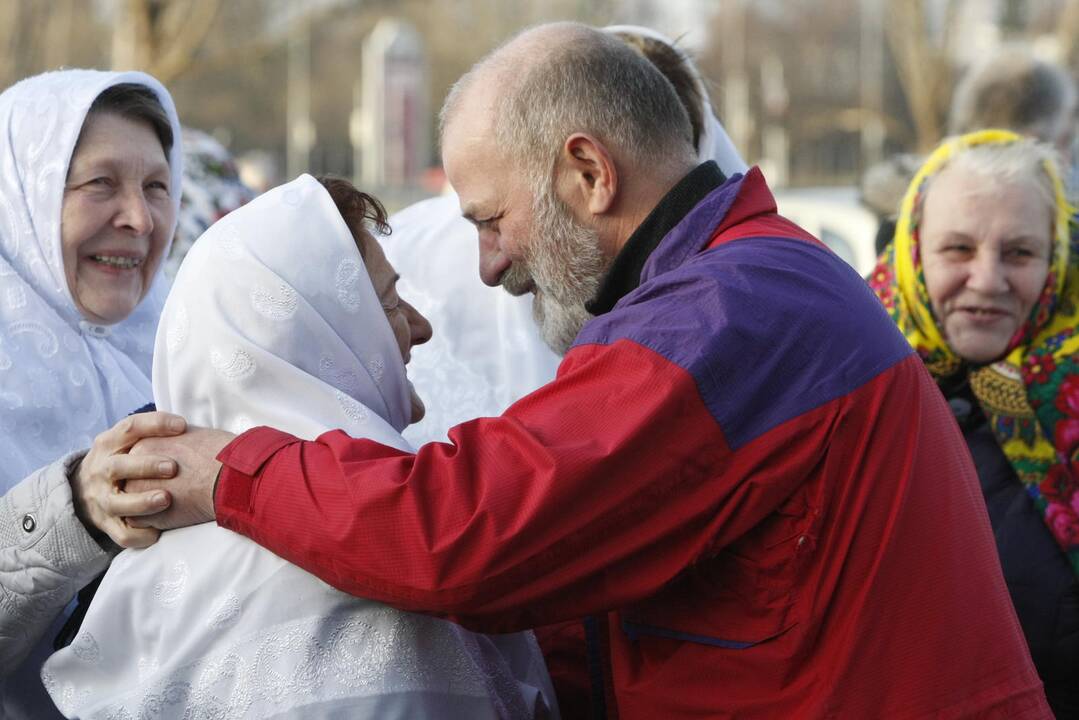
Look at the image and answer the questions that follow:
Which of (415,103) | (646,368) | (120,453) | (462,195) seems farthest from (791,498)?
(415,103)

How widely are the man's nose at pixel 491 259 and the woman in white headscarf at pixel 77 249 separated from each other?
1.06m

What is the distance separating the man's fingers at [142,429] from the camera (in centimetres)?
220

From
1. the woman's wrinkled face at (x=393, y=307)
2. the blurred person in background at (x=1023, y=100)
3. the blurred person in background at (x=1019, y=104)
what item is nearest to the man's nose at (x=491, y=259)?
the woman's wrinkled face at (x=393, y=307)

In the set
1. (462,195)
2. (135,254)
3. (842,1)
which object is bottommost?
(842,1)

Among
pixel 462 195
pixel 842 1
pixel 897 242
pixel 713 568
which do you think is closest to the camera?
pixel 713 568

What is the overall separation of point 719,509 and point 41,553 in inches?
45.0

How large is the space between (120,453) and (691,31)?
9.07 ft

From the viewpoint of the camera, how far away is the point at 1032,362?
11.1 ft

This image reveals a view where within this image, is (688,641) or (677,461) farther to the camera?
(688,641)

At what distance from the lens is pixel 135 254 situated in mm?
3367

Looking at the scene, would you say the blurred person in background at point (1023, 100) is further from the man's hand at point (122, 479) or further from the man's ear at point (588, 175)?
the man's hand at point (122, 479)

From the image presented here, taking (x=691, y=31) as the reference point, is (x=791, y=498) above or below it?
below

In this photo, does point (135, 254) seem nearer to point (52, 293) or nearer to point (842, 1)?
point (52, 293)

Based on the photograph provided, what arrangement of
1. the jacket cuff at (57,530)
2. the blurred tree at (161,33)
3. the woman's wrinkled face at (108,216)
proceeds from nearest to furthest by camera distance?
the jacket cuff at (57,530) < the woman's wrinkled face at (108,216) < the blurred tree at (161,33)
